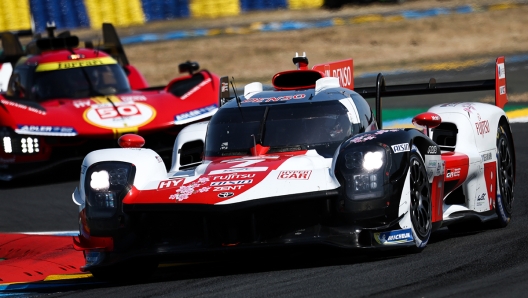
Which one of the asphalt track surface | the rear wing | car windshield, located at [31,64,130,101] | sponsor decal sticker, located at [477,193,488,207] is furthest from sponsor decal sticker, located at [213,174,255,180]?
car windshield, located at [31,64,130,101]

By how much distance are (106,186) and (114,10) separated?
23055 mm

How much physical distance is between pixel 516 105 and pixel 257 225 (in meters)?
10.1

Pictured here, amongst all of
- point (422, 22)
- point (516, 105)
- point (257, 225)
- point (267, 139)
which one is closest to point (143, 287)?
point (257, 225)

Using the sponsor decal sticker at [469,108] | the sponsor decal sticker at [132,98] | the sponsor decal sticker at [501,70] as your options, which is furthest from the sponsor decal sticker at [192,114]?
the sponsor decal sticker at [469,108]

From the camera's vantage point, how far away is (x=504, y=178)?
8625 mm

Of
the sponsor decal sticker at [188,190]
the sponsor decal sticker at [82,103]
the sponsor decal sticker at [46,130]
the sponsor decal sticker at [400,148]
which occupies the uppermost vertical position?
the sponsor decal sticker at [400,148]

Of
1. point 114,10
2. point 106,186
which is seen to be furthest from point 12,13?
point 106,186

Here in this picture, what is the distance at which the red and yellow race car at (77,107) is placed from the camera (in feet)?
41.1

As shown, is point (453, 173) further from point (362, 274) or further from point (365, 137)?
point (362, 274)

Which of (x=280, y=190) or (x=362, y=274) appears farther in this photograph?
(x=280, y=190)

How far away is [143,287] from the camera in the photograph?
655cm

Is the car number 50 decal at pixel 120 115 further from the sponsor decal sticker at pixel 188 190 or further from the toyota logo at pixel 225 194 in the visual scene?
the toyota logo at pixel 225 194

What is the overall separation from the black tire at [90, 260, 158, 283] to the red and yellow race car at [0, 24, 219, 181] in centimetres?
553

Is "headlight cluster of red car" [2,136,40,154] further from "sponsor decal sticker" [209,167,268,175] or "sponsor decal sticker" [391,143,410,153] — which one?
"sponsor decal sticker" [391,143,410,153]
